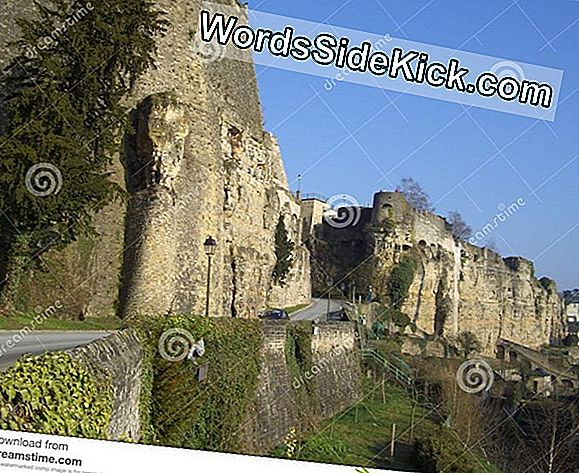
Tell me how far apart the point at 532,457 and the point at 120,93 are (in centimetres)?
1566

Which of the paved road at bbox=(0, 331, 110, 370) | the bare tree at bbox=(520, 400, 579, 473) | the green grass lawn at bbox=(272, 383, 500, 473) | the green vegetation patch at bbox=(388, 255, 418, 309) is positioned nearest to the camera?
the paved road at bbox=(0, 331, 110, 370)

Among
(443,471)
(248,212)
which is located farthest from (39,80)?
(443,471)

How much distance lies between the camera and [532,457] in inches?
854

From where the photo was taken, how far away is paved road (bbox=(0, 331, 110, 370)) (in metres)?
9.12

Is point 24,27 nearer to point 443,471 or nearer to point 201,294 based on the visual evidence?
point 201,294

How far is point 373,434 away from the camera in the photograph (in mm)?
21453

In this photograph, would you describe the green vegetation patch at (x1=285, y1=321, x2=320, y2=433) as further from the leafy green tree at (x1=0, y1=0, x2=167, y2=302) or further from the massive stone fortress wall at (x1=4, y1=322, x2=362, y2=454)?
the leafy green tree at (x1=0, y1=0, x2=167, y2=302)

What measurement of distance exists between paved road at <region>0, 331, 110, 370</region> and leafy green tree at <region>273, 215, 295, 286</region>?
77.5 feet

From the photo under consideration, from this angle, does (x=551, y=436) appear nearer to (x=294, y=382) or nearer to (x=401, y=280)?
(x=294, y=382)

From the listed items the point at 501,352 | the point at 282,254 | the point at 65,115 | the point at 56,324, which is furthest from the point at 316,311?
the point at 65,115

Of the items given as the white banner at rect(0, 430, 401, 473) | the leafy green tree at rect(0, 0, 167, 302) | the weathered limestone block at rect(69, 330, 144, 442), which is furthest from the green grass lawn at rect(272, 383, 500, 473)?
the white banner at rect(0, 430, 401, 473)

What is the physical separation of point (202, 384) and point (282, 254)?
84.5 feet

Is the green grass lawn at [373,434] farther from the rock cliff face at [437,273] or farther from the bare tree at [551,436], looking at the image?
the rock cliff face at [437,273]

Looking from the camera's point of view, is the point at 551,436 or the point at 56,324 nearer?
the point at 56,324
